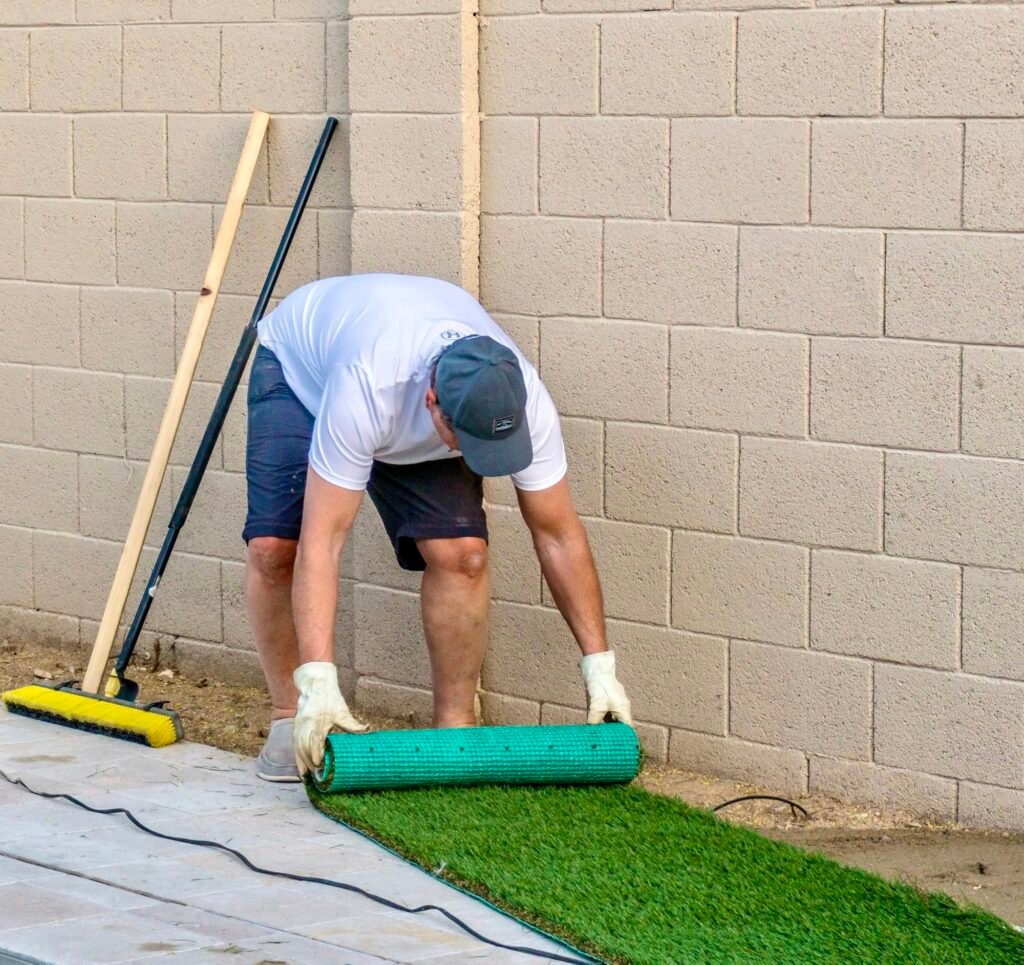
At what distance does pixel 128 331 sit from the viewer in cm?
572

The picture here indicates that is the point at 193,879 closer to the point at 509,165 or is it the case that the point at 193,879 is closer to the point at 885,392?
the point at 885,392

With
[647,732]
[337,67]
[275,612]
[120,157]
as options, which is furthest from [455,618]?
[120,157]

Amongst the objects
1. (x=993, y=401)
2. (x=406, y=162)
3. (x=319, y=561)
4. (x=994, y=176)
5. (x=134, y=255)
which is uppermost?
(x=406, y=162)

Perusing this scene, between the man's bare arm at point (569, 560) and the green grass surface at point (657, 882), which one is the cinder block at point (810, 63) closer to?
the man's bare arm at point (569, 560)

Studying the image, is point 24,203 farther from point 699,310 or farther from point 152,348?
point 699,310

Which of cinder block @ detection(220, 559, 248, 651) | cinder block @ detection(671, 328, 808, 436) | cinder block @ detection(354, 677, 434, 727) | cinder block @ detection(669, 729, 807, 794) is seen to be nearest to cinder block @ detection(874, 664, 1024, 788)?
cinder block @ detection(669, 729, 807, 794)

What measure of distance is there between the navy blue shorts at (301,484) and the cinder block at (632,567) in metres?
0.42

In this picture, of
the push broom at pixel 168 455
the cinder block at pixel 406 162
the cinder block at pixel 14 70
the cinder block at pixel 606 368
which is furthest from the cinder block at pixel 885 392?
the cinder block at pixel 14 70

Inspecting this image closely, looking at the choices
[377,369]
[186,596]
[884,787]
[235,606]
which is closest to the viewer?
[377,369]

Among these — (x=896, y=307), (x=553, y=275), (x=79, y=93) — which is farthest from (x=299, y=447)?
(x=79, y=93)

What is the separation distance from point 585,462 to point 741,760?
0.94m

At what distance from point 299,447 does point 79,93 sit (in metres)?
1.98

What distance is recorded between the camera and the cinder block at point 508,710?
5016mm

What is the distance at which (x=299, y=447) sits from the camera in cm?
448
